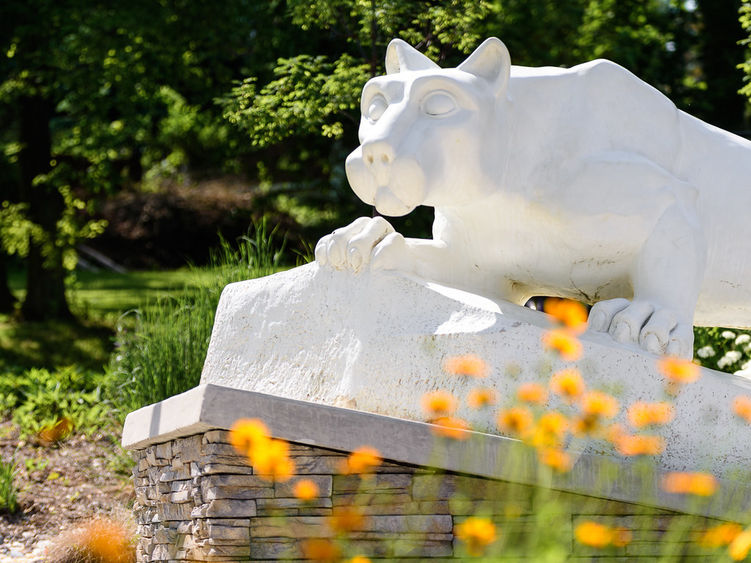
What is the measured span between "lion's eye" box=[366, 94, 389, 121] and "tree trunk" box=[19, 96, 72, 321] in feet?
26.6

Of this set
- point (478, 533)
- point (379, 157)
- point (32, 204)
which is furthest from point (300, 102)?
point (32, 204)

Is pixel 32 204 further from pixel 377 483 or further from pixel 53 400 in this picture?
pixel 377 483

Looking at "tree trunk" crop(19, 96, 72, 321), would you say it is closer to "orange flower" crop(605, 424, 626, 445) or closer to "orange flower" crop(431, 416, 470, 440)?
"orange flower" crop(431, 416, 470, 440)

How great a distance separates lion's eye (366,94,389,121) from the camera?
322cm

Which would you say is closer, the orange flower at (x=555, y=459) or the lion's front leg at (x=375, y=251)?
the orange flower at (x=555, y=459)

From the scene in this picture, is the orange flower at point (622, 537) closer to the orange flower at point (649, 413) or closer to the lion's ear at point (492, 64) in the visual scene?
the orange flower at point (649, 413)

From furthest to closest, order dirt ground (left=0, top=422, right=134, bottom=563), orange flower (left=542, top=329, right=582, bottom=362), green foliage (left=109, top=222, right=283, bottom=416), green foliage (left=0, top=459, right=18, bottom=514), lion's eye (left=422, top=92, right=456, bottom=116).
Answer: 1. green foliage (left=109, top=222, right=283, bottom=416)
2. green foliage (left=0, top=459, right=18, bottom=514)
3. dirt ground (left=0, top=422, right=134, bottom=563)
4. lion's eye (left=422, top=92, right=456, bottom=116)
5. orange flower (left=542, top=329, right=582, bottom=362)

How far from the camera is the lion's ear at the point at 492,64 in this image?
323cm

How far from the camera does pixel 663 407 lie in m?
2.85

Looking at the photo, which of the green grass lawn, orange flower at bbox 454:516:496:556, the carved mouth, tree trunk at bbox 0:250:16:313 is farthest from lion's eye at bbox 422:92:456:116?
tree trunk at bbox 0:250:16:313

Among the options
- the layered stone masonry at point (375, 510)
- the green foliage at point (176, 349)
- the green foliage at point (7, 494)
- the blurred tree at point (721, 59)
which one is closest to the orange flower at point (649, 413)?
the layered stone masonry at point (375, 510)

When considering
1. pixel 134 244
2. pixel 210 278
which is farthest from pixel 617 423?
pixel 134 244

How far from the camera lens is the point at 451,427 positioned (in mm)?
2930

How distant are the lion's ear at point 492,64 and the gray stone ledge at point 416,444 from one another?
1182 millimetres
